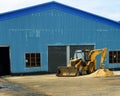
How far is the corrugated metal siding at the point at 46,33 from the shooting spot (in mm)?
33344

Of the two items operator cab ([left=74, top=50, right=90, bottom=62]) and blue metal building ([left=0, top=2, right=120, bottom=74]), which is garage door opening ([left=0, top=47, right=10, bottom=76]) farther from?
operator cab ([left=74, top=50, right=90, bottom=62])

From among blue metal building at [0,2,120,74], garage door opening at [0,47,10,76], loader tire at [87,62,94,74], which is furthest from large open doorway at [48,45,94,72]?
garage door opening at [0,47,10,76]

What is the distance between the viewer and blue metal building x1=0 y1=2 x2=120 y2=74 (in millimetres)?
33406

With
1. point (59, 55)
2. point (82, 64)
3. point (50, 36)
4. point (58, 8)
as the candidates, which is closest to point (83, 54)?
point (82, 64)

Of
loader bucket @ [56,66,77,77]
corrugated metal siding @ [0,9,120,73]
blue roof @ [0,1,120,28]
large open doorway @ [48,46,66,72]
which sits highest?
blue roof @ [0,1,120,28]

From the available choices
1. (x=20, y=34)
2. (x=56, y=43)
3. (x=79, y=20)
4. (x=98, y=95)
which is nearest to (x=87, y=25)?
(x=79, y=20)

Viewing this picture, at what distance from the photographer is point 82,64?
107 feet

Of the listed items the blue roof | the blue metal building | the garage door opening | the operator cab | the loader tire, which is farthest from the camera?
the garage door opening

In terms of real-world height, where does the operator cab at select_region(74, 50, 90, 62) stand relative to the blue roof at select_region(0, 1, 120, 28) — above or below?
below

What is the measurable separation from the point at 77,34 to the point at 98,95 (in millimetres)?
17640

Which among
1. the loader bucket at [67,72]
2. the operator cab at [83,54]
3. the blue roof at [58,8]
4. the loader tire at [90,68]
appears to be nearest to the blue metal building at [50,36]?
the blue roof at [58,8]

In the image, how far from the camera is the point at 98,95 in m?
18.2

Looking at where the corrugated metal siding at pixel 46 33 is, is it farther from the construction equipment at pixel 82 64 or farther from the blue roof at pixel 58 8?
the construction equipment at pixel 82 64

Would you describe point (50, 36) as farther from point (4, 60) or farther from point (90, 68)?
point (4, 60)
